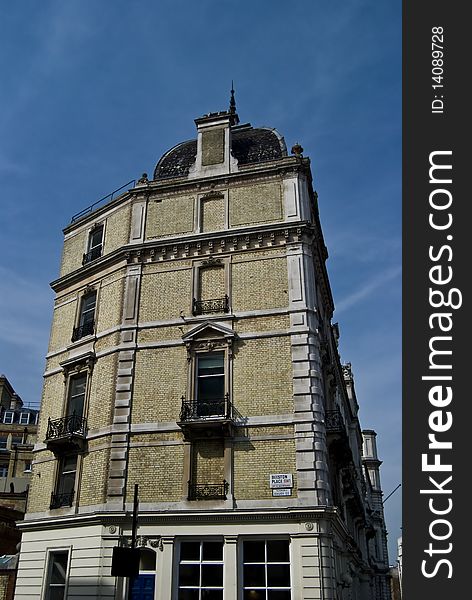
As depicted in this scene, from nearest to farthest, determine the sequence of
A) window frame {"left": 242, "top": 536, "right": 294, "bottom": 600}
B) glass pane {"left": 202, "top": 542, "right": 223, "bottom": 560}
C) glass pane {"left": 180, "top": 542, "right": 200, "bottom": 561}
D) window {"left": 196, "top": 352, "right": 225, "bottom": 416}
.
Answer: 1. window frame {"left": 242, "top": 536, "right": 294, "bottom": 600}
2. glass pane {"left": 202, "top": 542, "right": 223, "bottom": 560}
3. glass pane {"left": 180, "top": 542, "right": 200, "bottom": 561}
4. window {"left": 196, "top": 352, "right": 225, "bottom": 416}

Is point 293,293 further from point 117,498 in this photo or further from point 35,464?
point 35,464

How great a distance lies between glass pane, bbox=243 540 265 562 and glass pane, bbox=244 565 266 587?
7.9 inches

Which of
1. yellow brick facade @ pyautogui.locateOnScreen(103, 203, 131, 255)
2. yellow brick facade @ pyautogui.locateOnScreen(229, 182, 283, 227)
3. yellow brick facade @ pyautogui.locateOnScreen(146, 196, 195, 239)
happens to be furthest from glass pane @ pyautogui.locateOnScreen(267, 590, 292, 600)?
yellow brick facade @ pyautogui.locateOnScreen(103, 203, 131, 255)

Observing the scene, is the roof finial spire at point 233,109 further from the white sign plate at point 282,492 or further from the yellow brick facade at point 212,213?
the white sign plate at point 282,492

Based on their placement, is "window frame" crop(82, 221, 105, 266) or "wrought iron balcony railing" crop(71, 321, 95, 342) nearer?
"wrought iron balcony railing" crop(71, 321, 95, 342)

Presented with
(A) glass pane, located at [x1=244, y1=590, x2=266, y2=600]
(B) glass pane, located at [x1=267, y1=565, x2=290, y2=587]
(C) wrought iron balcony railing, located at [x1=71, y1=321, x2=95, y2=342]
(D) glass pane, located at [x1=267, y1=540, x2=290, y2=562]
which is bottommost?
(A) glass pane, located at [x1=244, y1=590, x2=266, y2=600]

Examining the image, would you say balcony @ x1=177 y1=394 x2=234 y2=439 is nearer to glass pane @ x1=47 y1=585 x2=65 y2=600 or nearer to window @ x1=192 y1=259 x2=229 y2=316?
window @ x1=192 y1=259 x2=229 y2=316

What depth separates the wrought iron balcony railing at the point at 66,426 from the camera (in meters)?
22.2

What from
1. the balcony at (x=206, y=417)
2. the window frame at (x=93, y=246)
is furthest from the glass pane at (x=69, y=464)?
the window frame at (x=93, y=246)

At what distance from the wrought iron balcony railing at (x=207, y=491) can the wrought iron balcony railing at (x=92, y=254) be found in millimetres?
11893

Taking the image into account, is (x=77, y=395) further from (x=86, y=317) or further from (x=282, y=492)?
(x=282, y=492)

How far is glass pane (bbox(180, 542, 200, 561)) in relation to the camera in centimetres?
1877

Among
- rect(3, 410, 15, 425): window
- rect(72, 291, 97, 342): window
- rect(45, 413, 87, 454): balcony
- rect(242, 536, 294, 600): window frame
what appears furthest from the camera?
rect(3, 410, 15, 425): window

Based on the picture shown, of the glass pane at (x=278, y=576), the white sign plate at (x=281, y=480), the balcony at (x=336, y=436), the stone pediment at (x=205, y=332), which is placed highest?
the stone pediment at (x=205, y=332)
